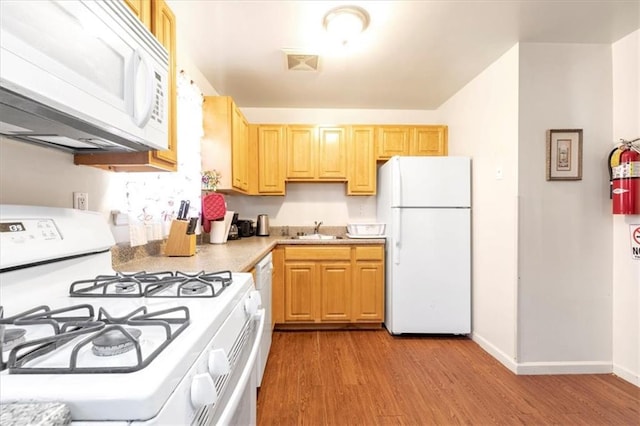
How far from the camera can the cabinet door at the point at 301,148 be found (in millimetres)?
3324

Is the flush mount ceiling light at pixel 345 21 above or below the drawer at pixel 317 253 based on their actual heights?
above

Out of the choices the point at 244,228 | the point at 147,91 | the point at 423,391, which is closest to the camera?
the point at 147,91

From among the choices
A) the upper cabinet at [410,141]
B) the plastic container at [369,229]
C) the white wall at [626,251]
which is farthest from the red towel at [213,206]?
the white wall at [626,251]

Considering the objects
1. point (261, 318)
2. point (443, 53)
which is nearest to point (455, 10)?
point (443, 53)

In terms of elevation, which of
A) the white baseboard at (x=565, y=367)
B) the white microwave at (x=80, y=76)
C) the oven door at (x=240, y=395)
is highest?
the white microwave at (x=80, y=76)

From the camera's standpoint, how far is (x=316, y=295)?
3.00 metres

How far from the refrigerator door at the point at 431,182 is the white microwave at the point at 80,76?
2179 millimetres

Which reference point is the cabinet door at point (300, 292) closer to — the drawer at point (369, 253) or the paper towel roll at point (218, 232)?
the drawer at point (369, 253)

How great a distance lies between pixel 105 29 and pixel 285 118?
2826 millimetres

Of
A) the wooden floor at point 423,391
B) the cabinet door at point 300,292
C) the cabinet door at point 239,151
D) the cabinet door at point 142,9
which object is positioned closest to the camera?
the cabinet door at point 142,9

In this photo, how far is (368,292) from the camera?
9.87 feet

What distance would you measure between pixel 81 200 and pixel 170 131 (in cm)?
49

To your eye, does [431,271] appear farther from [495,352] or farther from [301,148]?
[301,148]

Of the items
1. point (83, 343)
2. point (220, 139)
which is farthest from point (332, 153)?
point (83, 343)
